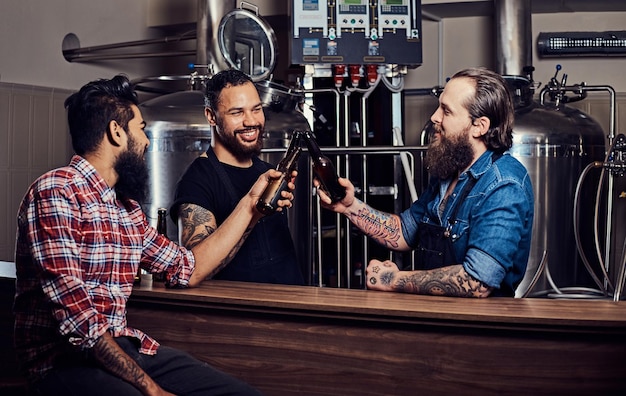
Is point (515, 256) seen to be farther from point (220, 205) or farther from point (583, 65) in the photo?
point (583, 65)

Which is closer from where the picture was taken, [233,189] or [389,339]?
[389,339]

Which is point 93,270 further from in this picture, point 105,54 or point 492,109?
point 105,54

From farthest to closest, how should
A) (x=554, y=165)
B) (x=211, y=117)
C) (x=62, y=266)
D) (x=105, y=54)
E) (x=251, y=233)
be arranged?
(x=105, y=54)
(x=554, y=165)
(x=211, y=117)
(x=251, y=233)
(x=62, y=266)

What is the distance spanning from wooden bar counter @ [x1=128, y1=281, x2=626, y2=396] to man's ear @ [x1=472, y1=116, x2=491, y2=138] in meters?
0.57

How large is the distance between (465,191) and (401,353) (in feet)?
1.93

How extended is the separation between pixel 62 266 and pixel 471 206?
1.13 m

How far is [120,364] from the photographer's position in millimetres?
1692

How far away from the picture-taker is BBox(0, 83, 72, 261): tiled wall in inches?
181

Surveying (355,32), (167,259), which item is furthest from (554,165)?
(167,259)

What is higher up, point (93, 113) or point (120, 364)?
point (93, 113)

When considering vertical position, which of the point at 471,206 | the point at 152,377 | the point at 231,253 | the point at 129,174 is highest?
the point at 129,174

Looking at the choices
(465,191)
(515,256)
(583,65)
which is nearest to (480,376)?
(515,256)

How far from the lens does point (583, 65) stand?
16.5 feet

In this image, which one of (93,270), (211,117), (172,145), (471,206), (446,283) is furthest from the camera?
(172,145)
